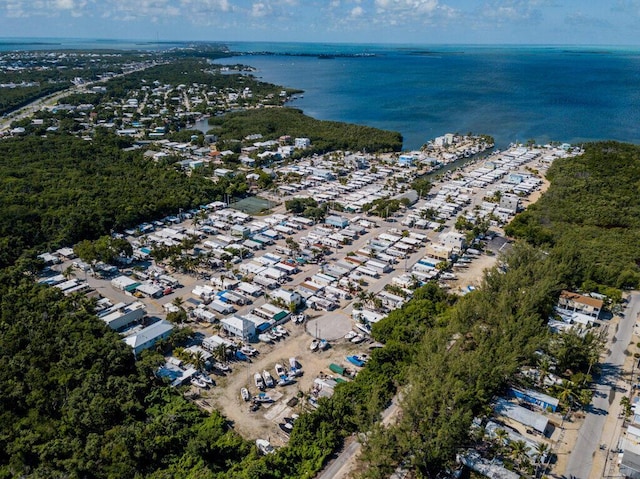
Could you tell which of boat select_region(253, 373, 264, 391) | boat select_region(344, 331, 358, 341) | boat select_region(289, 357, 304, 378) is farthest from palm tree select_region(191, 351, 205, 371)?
boat select_region(344, 331, 358, 341)

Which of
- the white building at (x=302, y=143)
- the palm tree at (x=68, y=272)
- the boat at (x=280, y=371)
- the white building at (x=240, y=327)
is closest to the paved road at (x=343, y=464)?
the boat at (x=280, y=371)

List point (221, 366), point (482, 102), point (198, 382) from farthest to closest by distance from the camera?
point (482, 102) → point (221, 366) → point (198, 382)

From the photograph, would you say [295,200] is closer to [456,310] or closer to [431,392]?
[456,310]

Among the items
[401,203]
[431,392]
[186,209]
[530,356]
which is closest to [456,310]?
[530,356]

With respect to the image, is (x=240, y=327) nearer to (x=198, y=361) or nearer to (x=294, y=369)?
(x=198, y=361)

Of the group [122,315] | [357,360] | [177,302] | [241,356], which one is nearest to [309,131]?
[177,302]
